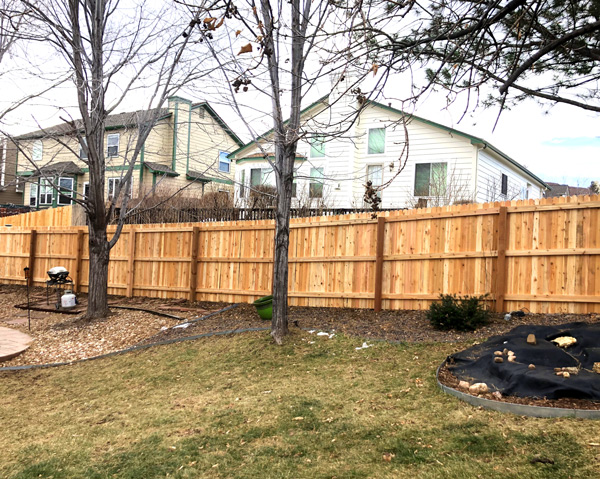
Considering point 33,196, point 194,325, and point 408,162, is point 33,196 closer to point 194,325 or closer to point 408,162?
point 408,162

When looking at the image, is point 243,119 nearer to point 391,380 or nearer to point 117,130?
point 391,380

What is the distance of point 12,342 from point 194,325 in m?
3.14

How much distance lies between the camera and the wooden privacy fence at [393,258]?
264 inches

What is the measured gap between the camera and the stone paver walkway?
7406 mm

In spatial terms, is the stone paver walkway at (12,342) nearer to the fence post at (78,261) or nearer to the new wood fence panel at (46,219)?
the fence post at (78,261)

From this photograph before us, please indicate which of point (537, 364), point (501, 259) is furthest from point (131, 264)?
point (537, 364)

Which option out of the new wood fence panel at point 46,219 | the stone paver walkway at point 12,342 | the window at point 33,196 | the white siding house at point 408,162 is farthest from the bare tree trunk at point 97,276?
the window at point 33,196

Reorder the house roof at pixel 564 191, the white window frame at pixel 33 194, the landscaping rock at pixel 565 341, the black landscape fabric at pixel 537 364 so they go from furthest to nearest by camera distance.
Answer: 1. the house roof at pixel 564 191
2. the white window frame at pixel 33 194
3. the landscaping rock at pixel 565 341
4. the black landscape fabric at pixel 537 364

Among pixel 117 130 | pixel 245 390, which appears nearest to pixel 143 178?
pixel 117 130

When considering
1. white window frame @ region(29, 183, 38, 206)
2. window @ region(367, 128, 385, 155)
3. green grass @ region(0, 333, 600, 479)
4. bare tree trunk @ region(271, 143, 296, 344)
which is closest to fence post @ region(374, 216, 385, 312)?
green grass @ region(0, 333, 600, 479)

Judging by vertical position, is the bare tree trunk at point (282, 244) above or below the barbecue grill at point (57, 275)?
above

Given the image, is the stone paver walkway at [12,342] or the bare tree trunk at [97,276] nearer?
the stone paver walkway at [12,342]

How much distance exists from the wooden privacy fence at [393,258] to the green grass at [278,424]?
6.56 ft

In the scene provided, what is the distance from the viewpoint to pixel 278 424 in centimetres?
405
